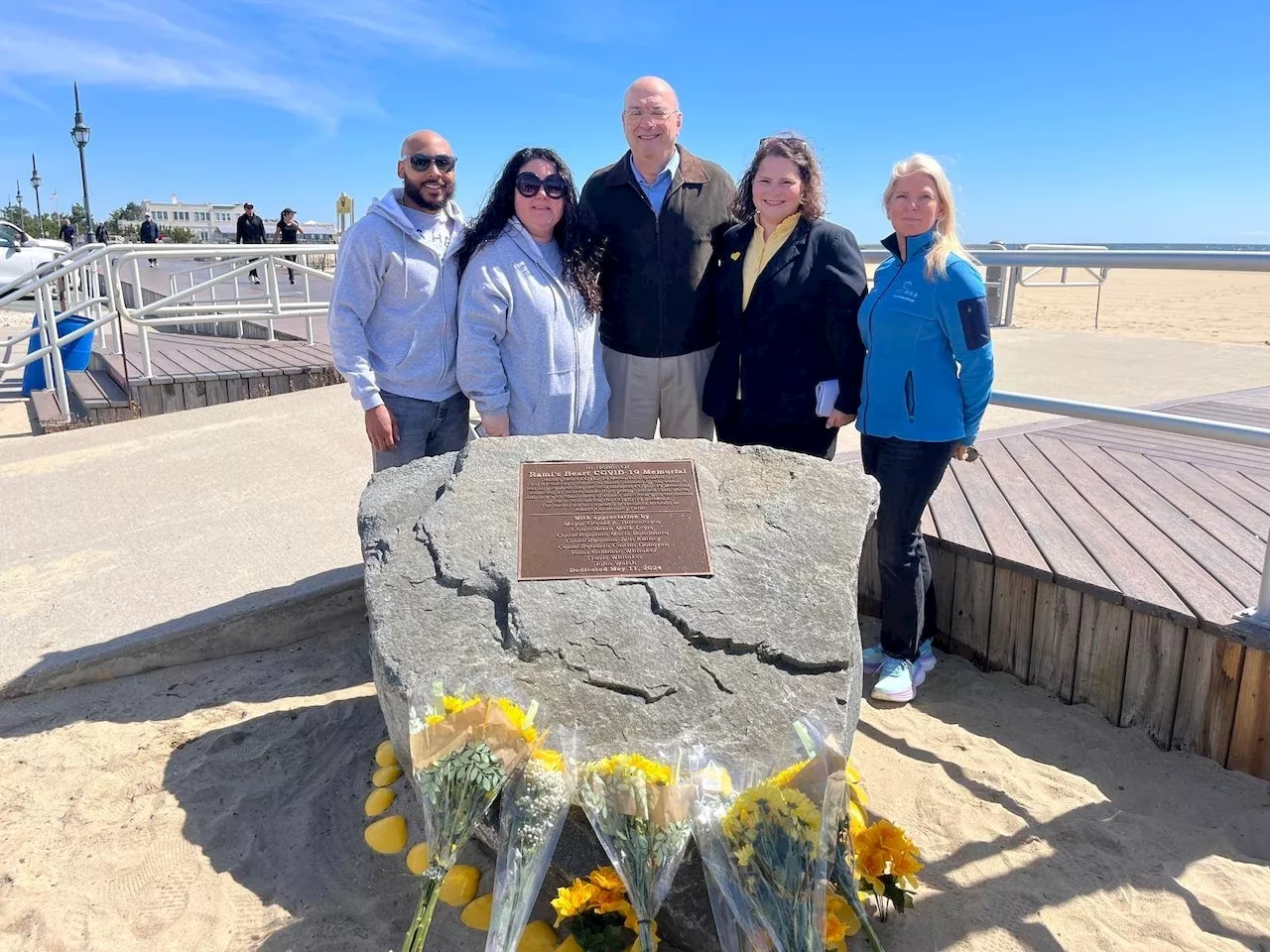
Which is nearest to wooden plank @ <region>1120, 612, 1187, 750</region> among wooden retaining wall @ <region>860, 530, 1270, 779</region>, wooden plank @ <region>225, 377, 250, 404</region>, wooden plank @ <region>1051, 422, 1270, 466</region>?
wooden retaining wall @ <region>860, 530, 1270, 779</region>

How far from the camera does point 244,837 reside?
97.2 inches

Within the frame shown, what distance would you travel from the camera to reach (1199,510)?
366 cm

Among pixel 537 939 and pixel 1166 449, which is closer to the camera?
pixel 537 939

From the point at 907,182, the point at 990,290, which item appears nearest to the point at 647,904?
the point at 907,182

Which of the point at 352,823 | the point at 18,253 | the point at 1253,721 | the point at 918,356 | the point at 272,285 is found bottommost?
the point at 352,823

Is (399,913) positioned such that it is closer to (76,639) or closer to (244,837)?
(244,837)

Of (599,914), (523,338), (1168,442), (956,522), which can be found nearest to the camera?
(599,914)

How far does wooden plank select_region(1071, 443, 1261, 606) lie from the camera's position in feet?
9.59

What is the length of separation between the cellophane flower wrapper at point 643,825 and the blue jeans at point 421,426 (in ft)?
5.86

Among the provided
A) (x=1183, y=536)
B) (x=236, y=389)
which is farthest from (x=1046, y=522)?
(x=236, y=389)

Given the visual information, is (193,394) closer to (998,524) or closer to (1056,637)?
(998,524)

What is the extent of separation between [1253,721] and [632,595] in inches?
79.0

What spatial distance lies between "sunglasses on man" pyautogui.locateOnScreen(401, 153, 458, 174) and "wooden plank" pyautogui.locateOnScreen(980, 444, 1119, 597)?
2610 mm

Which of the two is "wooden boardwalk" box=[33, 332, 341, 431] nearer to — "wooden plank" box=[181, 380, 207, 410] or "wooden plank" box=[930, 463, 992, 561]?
"wooden plank" box=[181, 380, 207, 410]
